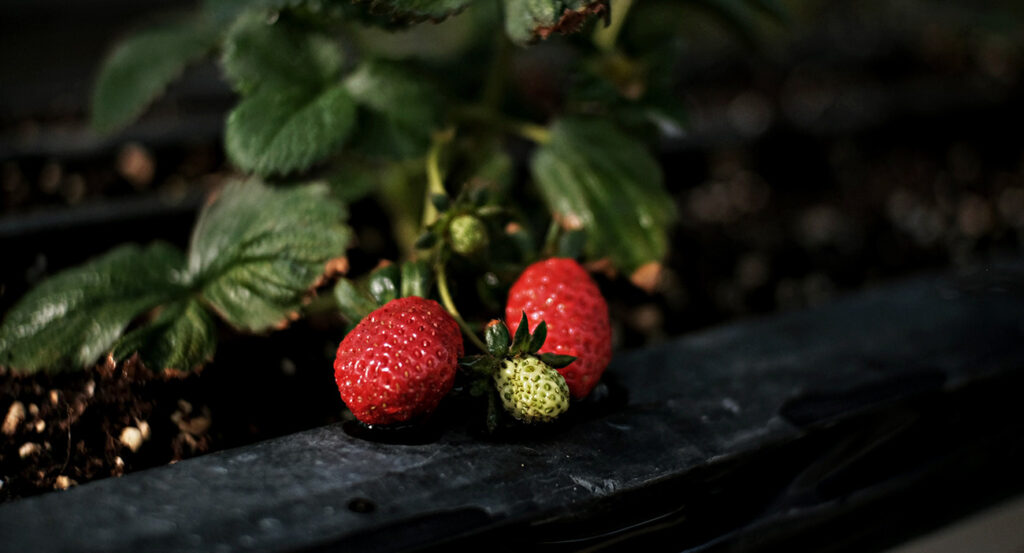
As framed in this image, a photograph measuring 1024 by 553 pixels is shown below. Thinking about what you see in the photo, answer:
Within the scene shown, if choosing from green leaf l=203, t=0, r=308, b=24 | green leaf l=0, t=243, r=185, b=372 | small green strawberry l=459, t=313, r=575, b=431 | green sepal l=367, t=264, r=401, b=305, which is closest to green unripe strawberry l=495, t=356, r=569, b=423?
small green strawberry l=459, t=313, r=575, b=431

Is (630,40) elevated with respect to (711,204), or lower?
elevated

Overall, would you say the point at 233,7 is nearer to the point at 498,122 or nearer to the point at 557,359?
the point at 498,122

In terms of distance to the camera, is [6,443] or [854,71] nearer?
[6,443]

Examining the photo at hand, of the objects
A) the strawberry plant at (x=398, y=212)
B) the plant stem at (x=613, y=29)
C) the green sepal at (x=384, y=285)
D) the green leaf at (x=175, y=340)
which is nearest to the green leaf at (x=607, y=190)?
the strawberry plant at (x=398, y=212)

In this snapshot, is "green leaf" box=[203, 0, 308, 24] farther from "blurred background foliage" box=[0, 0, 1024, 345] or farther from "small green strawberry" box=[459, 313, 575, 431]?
"small green strawberry" box=[459, 313, 575, 431]

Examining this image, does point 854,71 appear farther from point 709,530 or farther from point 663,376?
point 709,530

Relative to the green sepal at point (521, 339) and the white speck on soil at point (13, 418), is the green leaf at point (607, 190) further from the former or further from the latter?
the white speck on soil at point (13, 418)

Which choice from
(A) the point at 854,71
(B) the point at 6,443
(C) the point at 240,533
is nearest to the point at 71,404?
(B) the point at 6,443

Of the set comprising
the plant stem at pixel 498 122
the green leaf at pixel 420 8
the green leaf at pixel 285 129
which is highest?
the green leaf at pixel 420 8
